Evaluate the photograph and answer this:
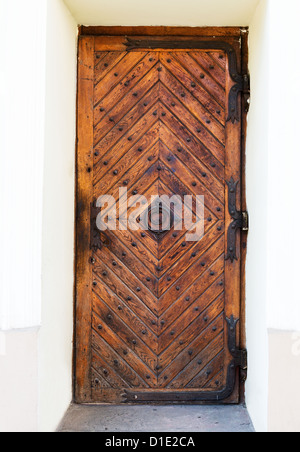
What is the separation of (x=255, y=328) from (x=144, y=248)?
Result: 86 centimetres

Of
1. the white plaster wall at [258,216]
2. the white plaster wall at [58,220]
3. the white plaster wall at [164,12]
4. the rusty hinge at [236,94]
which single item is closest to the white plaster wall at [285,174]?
the white plaster wall at [258,216]

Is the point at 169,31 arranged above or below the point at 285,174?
above

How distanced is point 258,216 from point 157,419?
1367 mm

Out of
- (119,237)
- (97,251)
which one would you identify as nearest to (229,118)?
(119,237)

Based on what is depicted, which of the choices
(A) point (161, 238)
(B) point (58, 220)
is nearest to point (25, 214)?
(B) point (58, 220)

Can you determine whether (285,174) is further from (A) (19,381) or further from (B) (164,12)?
(A) (19,381)

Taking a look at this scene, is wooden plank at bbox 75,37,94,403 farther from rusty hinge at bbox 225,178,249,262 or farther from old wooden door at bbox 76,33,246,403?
rusty hinge at bbox 225,178,249,262

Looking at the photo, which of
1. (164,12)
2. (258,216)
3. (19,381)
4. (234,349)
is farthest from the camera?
(234,349)

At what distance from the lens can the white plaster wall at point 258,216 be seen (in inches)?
85.4

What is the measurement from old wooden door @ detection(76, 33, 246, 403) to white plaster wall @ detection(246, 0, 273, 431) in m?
0.14

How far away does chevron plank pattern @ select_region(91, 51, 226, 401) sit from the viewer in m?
2.67

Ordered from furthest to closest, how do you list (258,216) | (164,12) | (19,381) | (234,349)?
(234,349) → (164,12) → (258,216) → (19,381)

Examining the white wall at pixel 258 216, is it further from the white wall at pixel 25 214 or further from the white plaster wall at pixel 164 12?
the white wall at pixel 25 214

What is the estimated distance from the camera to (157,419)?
8.05 feet
